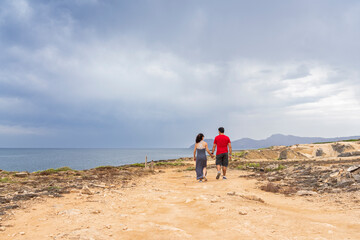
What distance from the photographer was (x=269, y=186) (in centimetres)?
982

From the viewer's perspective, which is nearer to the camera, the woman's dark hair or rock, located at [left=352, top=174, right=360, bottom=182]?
rock, located at [left=352, top=174, right=360, bottom=182]

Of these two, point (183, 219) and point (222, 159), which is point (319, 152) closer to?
point (222, 159)

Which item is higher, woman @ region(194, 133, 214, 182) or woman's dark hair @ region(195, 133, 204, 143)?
woman's dark hair @ region(195, 133, 204, 143)

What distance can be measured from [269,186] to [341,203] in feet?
10.4

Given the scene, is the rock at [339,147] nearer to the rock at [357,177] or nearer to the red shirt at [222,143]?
the red shirt at [222,143]

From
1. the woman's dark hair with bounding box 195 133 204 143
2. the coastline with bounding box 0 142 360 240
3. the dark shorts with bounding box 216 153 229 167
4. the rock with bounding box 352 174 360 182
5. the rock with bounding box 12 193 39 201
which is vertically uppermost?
the woman's dark hair with bounding box 195 133 204 143

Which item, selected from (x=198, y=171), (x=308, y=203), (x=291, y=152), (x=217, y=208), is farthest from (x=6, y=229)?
(x=291, y=152)

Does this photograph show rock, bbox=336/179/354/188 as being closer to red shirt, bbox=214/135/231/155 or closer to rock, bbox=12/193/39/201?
red shirt, bbox=214/135/231/155

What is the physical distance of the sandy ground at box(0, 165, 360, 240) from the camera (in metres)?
4.39

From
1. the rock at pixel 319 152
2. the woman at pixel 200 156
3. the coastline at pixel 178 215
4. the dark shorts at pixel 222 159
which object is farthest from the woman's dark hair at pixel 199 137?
the rock at pixel 319 152

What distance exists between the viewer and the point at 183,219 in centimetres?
539

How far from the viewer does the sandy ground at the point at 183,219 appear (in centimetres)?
439

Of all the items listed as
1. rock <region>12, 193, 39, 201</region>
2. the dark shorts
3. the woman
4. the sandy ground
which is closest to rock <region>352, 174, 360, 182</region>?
the sandy ground

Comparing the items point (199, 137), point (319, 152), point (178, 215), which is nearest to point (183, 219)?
point (178, 215)
